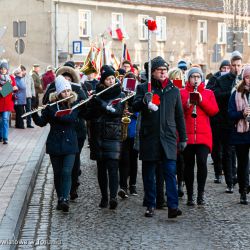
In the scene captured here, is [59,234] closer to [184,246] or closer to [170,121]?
[184,246]

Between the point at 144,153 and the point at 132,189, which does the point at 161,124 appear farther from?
the point at 132,189

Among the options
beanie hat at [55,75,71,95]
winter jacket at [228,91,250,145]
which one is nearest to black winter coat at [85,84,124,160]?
beanie hat at [55,75,71,95]

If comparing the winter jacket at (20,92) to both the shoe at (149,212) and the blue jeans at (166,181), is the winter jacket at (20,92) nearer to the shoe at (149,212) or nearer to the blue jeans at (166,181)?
the blue jeans at (166,181)

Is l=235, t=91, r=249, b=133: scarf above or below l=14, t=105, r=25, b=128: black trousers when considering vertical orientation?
→ above

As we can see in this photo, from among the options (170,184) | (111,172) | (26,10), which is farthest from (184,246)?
(26,10)

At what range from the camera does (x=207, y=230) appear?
9242 mm

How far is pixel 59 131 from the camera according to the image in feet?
34.7

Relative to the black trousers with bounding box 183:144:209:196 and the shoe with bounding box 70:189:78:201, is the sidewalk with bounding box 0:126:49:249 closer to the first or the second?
the shoe with bounding box 70:189:78:201

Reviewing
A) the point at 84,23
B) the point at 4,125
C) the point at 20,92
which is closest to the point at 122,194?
the point at 4,125

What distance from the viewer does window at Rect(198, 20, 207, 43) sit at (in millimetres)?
56250

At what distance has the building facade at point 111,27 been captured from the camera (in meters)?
47.2

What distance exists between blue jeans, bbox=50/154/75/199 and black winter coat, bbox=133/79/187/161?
3.00 ft

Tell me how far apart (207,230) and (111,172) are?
6.32 ft

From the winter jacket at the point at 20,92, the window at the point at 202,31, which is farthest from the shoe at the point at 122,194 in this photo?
the window at the point at 202,31
